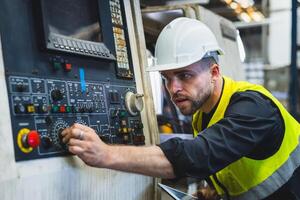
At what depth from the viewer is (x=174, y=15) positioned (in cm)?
178

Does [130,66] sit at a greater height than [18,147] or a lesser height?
greater

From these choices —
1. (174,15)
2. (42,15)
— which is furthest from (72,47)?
(174,15)

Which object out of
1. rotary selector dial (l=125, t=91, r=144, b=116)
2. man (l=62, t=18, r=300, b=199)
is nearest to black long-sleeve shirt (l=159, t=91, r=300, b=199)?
man (l=62, t=18, r=300, b=199)

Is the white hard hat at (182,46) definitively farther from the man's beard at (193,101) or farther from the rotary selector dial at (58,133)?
the rotary selector dial at (58,133)

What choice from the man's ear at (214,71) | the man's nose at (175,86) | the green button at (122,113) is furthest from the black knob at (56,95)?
the man's ear at (214,71)

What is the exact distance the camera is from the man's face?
1.17 metres

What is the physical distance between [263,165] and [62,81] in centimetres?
61

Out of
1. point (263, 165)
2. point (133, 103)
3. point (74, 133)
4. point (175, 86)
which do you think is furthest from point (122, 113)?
point (263, 165)

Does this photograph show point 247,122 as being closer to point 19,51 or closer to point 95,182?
point 95,182

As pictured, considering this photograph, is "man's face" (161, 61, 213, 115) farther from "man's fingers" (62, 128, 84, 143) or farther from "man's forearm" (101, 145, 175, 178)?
"man's fingers" (62, 128, 84, 143)

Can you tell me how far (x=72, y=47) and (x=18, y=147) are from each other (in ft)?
0.94

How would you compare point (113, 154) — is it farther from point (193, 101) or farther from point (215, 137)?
point (193, 101)

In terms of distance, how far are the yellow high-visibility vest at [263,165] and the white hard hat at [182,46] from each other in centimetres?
15

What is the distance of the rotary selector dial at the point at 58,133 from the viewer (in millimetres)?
918
